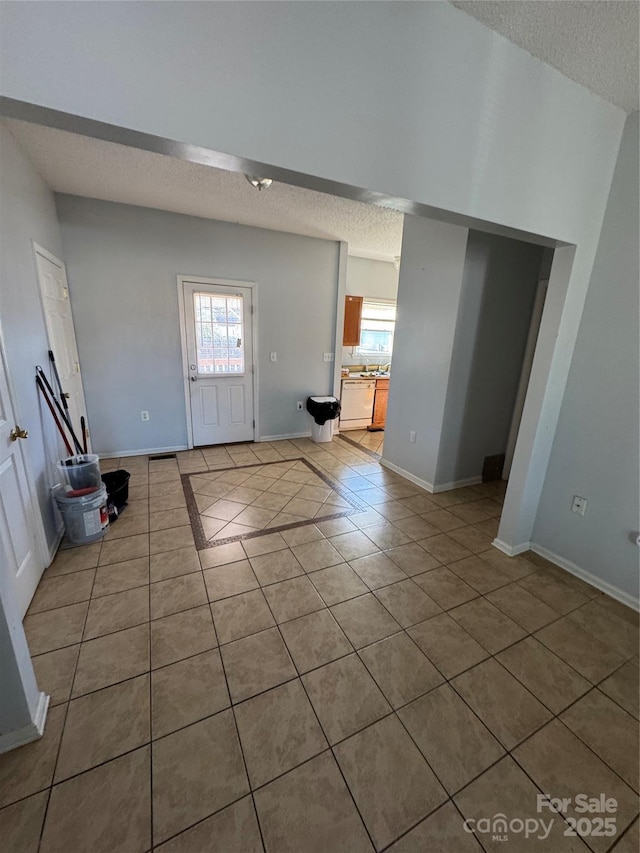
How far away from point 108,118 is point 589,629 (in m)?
2.96

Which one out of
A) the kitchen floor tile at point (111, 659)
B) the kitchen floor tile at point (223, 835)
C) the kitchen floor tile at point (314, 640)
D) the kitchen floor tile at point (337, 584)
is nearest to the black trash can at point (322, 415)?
the kitchen floor tile at point (337, 584)

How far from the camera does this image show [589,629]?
1.84m

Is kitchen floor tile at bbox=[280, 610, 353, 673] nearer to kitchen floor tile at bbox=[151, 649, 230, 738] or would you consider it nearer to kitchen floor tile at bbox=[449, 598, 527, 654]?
kitchen floor tile at bbox=[151, 649, 230, 738]

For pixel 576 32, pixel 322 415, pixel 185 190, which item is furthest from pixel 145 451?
pixel 576 32

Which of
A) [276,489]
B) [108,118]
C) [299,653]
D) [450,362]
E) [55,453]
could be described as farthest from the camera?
[276,489]

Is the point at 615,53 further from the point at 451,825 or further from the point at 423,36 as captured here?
the point at 451,825

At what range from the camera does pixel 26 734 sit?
125 centimetres

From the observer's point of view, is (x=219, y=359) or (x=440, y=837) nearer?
(x=440, y=837)

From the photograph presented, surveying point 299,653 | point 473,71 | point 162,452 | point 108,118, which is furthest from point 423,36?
point 162,452

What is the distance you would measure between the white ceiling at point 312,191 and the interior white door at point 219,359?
0.84m

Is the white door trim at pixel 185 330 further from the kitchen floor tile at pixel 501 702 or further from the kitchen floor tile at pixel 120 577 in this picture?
the kitchen floor tile at pixel 501 702

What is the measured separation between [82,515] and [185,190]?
Answer: 9.16 feet

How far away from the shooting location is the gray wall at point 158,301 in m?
3.47

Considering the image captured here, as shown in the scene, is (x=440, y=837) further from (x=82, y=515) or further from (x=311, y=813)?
(x=82, y=515)
